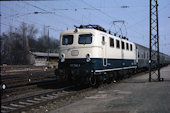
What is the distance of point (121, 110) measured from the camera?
24.5ft

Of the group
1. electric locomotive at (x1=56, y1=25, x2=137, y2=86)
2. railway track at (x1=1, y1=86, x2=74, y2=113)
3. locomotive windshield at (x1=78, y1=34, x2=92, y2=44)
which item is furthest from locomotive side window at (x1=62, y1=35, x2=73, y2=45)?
railway track at (x1=1, y1=86, x2=74, y2=113)

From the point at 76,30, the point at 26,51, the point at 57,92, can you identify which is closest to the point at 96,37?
the point at 76,30

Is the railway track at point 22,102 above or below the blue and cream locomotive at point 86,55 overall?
below

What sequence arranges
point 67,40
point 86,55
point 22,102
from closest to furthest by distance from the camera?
1. point 22,102
2. point 86,55
3. point 67,40

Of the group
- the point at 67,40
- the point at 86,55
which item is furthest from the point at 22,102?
the point at 67,40

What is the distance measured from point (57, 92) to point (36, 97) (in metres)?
1.76

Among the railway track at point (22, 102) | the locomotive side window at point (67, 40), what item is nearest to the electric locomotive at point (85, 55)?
the locomotive side window at point (67, 40)

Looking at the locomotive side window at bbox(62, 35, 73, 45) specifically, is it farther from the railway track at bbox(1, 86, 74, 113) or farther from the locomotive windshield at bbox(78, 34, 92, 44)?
the railway track at bbox(1, 86, 74, 113)

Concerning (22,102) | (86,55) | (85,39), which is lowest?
(22,102)

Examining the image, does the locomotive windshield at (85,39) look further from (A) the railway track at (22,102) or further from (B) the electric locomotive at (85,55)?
(A) the railway track at (22,102)

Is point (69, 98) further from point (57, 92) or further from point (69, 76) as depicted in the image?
point (69, 76)

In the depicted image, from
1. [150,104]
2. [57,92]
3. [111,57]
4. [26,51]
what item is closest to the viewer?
[150,104]

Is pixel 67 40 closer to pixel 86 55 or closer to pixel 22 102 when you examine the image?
pixel 86 55

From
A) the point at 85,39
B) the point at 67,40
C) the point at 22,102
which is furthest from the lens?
the point at 67,40
